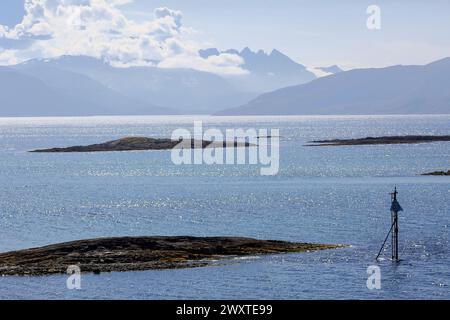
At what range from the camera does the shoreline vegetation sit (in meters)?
66.9

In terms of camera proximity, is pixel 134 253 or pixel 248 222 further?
pixel 248 222

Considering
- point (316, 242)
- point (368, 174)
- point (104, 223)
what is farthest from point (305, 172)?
point (316, 242)

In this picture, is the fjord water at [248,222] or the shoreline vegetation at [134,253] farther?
the shoreline vegetation at [134,253]

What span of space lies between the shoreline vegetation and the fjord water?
5.95 ft

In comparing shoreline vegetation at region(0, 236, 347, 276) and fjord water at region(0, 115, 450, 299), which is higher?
shoreline vegetation at region(0, 236, 347, 276)

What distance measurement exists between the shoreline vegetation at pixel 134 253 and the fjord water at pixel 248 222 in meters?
1.81

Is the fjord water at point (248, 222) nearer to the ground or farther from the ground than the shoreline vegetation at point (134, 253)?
nearer to the ground

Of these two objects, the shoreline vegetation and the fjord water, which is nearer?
the fjord water

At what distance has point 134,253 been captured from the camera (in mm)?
70625

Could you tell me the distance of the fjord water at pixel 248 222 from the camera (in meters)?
60.9

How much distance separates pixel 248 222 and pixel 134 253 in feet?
110

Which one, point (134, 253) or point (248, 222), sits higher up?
point (134, 253)
